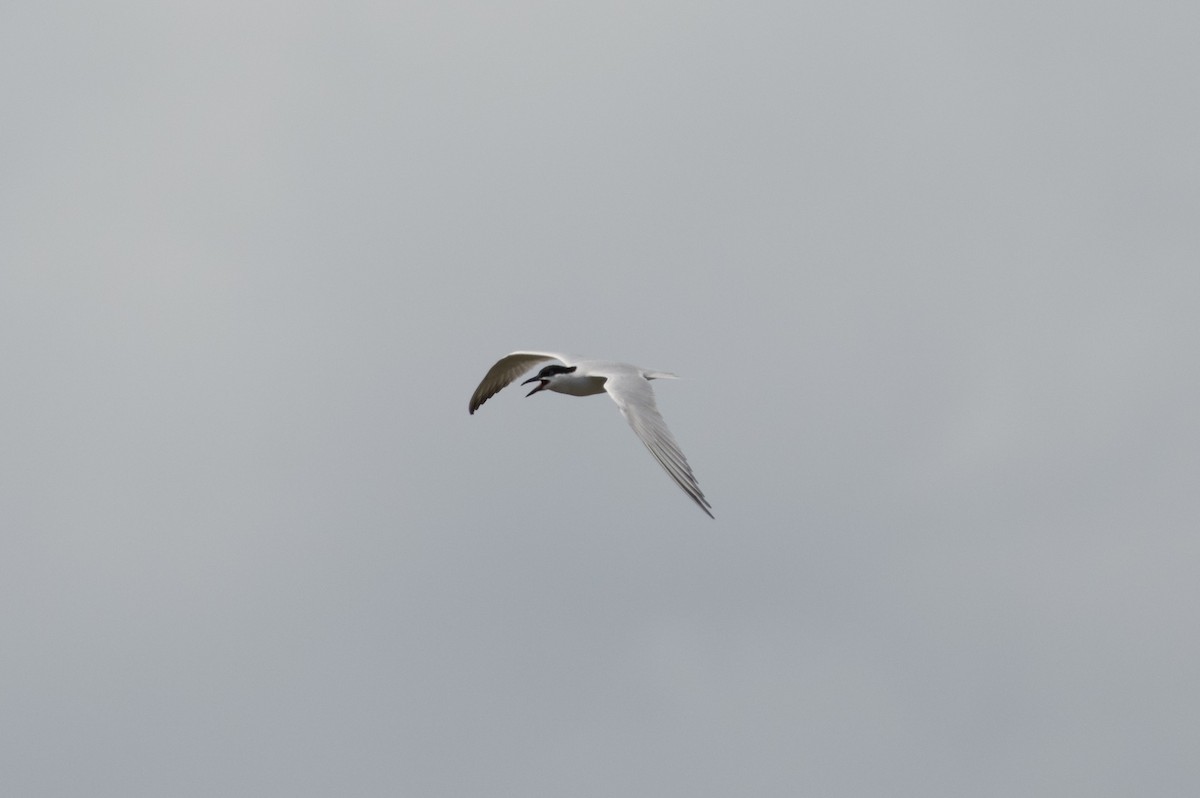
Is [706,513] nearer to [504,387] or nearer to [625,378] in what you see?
[625,378]

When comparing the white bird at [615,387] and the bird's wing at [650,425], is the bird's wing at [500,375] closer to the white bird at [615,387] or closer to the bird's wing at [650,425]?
the white bird at [615,387]

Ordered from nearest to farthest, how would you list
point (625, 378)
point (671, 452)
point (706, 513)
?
point (706, 513) < point (671, 452) < point (625, 378)

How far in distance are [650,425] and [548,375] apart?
4690 mm

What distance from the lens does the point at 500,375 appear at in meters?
29.8

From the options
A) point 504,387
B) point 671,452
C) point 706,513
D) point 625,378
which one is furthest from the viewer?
point 504,387

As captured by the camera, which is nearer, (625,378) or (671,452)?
(671,452)

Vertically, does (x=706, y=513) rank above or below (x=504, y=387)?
below

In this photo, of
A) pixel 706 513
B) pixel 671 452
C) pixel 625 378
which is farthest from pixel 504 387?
pixel 706 513

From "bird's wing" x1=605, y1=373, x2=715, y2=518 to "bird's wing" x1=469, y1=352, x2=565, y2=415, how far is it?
4.64 metres

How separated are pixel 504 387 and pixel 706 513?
11706mm

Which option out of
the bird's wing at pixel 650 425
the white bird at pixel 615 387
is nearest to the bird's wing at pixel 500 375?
the white bird at pixel 615 387

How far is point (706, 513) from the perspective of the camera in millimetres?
18688

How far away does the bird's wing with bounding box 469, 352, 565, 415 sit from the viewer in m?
29.3

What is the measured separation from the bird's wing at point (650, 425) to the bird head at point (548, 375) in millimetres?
1753
